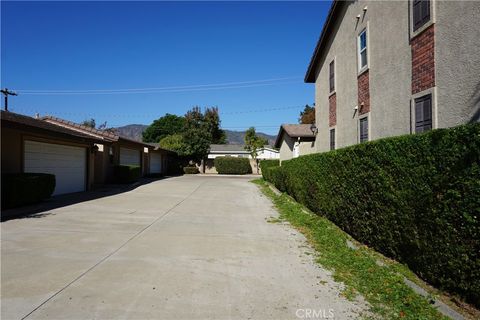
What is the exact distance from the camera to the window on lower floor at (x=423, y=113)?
27.5 feet

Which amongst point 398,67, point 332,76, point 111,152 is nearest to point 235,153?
point 111,152

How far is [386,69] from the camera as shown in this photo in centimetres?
1049

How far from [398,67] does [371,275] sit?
626 centimetres

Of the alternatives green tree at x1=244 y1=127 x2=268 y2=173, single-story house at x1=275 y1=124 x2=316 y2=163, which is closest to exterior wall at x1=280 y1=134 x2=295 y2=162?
single-story house at x1=275 y1=124 x2=316 y2=163

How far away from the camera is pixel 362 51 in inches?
492

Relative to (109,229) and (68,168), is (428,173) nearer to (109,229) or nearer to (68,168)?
(109,229)

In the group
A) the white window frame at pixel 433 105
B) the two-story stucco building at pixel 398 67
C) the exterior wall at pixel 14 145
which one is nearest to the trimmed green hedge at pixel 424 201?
the white window frame at pixel 433 105

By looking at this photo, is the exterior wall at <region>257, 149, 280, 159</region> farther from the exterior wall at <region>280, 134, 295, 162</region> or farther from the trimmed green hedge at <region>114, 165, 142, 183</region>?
the trimmed green hedge at <region>114, 165, 142, 183</region>

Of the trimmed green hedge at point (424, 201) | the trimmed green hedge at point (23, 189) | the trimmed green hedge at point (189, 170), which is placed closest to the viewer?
the trimmed green hedge at point (424, 201)

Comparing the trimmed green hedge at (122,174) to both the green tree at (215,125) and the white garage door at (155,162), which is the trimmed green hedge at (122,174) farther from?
the green tree at (215,125)

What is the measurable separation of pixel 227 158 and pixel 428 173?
157 ft

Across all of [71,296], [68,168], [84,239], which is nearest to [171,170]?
[68,168]

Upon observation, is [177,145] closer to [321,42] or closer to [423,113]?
[321,42]

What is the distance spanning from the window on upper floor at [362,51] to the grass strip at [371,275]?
578 cm
